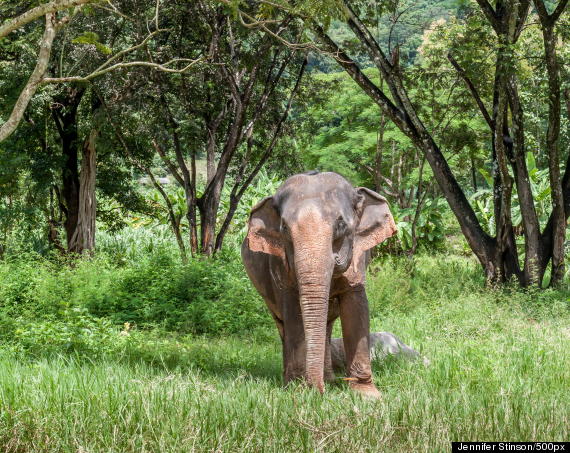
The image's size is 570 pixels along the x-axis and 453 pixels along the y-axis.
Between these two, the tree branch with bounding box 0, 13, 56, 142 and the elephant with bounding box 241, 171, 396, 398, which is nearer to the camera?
the elephant with bounding box 241, 171, 396, 398

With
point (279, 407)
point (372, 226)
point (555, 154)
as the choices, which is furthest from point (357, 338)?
point (555, 154)

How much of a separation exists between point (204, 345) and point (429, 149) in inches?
236

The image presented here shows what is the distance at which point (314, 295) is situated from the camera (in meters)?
5.78

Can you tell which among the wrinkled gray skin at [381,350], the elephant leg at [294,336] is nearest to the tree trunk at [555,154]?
the wrinkled gray skin at [381,350]

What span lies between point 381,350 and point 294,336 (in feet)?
5.81

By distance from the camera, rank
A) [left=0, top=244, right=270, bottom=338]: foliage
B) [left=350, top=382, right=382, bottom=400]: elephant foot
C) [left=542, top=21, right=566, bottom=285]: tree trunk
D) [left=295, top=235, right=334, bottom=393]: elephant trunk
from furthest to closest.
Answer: [left=542, top=21, right=566, bottom=285]: tree trunk
[left=0, top=244, right=270, bottom=338]: foliage
[left=350, top=382, right=382, bottom=400]: elephant foot
[left=295, top=235, right=334, bottom=393]: elephant trunk

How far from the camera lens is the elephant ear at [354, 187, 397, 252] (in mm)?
6629

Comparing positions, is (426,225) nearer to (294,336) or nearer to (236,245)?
(236,245)

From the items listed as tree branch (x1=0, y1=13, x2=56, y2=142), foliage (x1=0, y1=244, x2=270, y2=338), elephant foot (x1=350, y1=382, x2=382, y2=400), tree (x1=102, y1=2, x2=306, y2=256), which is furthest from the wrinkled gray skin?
tree (x1=102, y1=2, x2=306, y2=256)

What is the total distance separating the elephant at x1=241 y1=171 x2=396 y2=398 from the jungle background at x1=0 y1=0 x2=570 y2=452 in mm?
380

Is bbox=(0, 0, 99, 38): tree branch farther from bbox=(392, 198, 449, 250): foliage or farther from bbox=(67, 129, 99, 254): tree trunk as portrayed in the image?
bbox=(392, 198, 449, 250): foliage

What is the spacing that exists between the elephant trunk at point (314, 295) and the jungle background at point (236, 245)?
271 millimetres

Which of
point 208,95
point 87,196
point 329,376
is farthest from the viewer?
point 87,196

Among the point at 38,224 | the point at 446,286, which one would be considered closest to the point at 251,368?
the point at 446,286
